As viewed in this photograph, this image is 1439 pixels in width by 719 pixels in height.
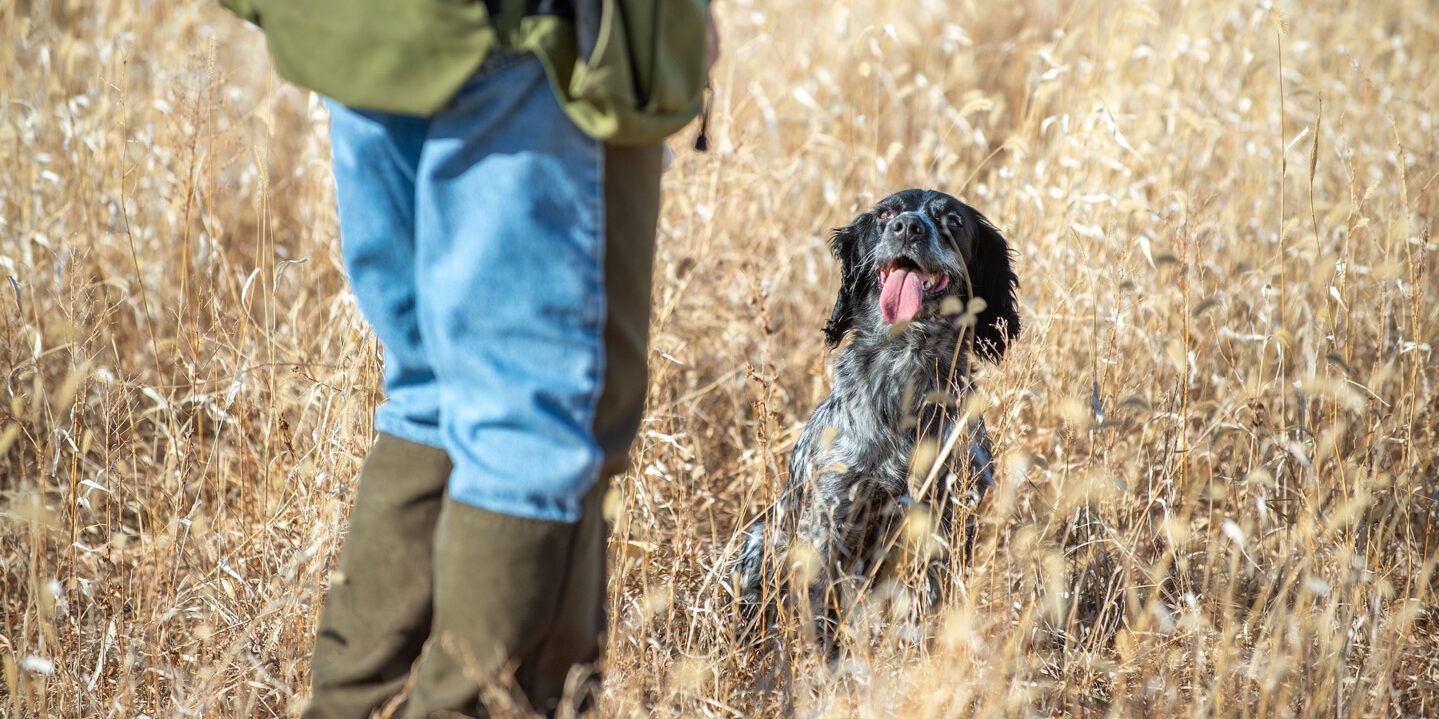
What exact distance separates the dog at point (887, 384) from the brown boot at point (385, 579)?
0.96 m

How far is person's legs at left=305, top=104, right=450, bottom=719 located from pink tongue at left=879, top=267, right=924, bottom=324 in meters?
1.37

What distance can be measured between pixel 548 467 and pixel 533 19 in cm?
57

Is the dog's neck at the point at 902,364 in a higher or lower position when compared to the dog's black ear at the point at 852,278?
lower

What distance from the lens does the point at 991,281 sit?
2.89 m

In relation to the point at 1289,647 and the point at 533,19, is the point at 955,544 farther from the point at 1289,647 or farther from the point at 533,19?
the point at 533,19

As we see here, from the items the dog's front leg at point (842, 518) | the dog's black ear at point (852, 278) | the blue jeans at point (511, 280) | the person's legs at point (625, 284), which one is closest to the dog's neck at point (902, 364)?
the dog's black ear at point (852, 278)

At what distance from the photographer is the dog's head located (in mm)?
2734

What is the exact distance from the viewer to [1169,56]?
3916mm

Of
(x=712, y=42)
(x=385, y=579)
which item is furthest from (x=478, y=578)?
(x=712, y=42)

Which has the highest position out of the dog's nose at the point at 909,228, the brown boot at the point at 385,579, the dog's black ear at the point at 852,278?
the dog's nose at the point at 909,228

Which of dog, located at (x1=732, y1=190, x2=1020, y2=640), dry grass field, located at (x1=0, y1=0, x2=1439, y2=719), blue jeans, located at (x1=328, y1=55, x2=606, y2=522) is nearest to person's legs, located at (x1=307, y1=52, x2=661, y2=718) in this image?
blue jeans, located at (x1=328, y1=55, x2=606, y2=522)

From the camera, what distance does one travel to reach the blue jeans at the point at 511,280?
4.48 feet

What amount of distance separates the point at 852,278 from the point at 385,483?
1630 millimetres

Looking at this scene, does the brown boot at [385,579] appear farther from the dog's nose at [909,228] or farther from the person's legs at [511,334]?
the dog's nose at [909,228]
